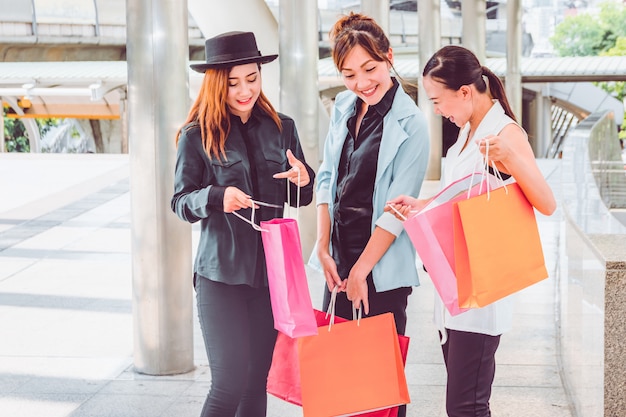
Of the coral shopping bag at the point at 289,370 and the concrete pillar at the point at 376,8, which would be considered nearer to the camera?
the coral shopping bag at the point at 289,370

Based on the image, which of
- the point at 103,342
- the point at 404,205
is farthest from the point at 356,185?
the point at 103,342

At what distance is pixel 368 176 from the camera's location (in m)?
3.55

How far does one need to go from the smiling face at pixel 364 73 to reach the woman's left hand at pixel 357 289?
647mm

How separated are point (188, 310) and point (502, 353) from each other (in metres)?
2.20

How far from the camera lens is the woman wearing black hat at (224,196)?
3564mm

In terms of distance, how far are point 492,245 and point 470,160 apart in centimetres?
36

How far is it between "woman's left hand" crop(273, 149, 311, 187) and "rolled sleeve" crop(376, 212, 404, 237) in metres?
0.36

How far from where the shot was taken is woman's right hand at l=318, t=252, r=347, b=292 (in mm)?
3566

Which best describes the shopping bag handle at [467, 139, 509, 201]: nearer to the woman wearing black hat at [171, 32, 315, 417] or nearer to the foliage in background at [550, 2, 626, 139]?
the woman wearing black hat at [171, 32, 315, 417]

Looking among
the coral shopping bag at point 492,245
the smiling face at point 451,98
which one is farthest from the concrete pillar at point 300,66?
the coral shopping bag at point 492,245

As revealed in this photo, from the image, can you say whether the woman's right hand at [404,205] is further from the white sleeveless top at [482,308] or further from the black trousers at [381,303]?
the black trousers at [381,303]

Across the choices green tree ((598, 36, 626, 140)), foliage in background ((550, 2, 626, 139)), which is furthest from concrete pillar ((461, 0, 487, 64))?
foliage in background ((550, 2, 626, 139))

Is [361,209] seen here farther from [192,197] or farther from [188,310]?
[188,310]

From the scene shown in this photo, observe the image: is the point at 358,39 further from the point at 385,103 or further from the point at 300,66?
the point at 300,66
